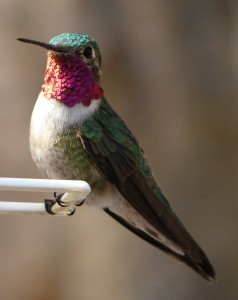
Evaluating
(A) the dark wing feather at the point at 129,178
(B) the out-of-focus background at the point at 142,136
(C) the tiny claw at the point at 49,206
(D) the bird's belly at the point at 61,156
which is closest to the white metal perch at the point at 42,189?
(C) the tiny claw at the point at 49,206

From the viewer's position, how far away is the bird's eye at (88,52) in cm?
224

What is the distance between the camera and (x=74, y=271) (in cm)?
382

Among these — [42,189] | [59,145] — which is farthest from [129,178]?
[42,189]

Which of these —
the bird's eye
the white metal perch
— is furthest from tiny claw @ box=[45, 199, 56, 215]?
the bird's eye

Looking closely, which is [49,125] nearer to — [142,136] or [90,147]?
[90,147]

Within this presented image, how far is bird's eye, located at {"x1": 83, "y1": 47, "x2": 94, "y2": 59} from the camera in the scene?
224 cm

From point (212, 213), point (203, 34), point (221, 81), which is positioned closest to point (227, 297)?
point (212, 213)

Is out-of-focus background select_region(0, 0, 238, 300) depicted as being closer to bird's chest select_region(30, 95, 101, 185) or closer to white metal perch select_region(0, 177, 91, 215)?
bird's chest select_region(30, 95, 101, 185)

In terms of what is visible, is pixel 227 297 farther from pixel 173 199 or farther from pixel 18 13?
pixel 18 13

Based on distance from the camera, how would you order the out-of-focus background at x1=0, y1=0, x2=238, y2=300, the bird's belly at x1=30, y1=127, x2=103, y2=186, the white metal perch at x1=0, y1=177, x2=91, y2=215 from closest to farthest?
the white metal perch at x1=0, y1=177, x2=91, y2=215 → the bird's belly at x1=30, y1=127, x2=103, y2=186 → the out-of-focus background at x1=0, y1=0, x2=238, y2=300

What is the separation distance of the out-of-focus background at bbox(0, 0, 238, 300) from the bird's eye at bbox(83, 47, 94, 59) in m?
1.46

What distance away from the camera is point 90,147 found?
2.26m

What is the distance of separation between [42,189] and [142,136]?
2.46m

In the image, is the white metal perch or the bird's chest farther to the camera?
the bird's chest
